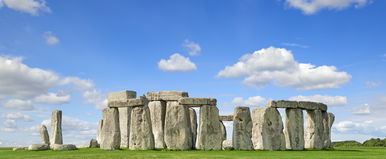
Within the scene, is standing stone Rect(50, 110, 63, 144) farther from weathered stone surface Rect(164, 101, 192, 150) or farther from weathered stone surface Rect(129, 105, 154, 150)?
weathered stone surface Rect(164, 101, 192, 150)

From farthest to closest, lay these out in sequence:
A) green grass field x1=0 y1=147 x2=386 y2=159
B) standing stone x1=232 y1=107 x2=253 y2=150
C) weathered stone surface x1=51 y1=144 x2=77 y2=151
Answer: weathered stone surface x1=51 y1=144 x2=77 y2=151
standing stone x1=232 y1=107 x2=253 y2=150
green grass field x1=0 y1=147 x2=386 y2=159

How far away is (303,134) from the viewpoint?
24250mm

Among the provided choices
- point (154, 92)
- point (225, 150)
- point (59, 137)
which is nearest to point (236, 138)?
point (225, 150)

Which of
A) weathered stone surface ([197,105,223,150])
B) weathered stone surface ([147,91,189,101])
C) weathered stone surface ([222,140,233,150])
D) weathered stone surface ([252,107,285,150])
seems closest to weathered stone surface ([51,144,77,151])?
weathered stone surface ([147,91,189,101])

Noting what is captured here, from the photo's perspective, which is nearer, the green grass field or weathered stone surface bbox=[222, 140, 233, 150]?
the green grass field

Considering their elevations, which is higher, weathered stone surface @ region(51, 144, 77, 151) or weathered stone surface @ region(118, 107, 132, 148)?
weathered stone surface @ region(118, 107, 132, 148)

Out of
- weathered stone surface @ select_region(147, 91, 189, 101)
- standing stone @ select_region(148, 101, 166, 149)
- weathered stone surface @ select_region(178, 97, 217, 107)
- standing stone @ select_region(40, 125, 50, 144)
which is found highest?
weathered stone surface @ select_region(147, 91, 189, 101)

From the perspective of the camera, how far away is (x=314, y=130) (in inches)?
990

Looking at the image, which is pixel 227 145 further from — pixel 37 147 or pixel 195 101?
pixel 37 147

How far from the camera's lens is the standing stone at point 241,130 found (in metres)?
22.3

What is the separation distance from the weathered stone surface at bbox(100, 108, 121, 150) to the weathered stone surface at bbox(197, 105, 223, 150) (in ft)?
13.6

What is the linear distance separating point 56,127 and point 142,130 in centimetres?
884

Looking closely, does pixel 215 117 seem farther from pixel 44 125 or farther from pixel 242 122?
pixel 44 125

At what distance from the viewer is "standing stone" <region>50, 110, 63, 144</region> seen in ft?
93.9
